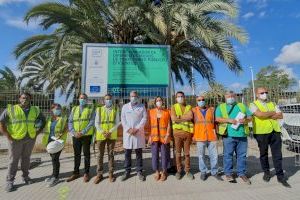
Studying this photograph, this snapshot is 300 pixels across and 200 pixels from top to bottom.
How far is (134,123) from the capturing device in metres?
7.17

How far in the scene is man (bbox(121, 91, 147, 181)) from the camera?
7066 mm

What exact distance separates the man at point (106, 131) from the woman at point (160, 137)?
86 centimetres

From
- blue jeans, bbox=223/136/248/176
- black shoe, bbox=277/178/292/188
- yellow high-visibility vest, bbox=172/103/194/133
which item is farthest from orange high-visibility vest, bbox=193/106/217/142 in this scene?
black shoe, bbox=277/178/292/188

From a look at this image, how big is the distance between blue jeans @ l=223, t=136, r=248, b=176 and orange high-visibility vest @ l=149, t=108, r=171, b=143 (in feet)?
4.40

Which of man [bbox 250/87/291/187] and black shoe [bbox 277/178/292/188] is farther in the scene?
man [bbox 250/87/291/187]

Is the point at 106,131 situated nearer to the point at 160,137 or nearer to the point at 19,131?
the point at 160,137

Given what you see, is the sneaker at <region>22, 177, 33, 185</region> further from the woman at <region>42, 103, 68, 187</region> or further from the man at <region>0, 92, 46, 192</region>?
the woman at <region>42, 103, 68, 187</region>

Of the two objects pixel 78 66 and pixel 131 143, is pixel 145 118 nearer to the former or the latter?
pixel 131 143

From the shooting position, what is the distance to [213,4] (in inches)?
465

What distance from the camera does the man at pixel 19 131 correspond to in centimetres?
670

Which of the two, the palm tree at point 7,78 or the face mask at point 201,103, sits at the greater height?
the palm tree at point 7,78

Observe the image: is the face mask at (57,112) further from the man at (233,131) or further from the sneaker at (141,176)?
the man at (233,131)

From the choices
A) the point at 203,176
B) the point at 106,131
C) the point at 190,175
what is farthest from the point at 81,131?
the point at 203,176

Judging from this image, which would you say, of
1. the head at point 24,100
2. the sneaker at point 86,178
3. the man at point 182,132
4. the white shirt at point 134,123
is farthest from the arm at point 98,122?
the man at point 182,132
